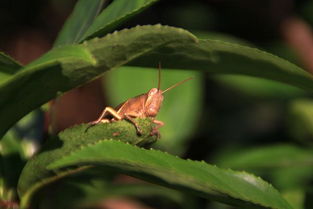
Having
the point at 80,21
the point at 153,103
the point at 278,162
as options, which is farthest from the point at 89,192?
the point at 278,162

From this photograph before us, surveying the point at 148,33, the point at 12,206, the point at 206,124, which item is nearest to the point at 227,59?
the point at 148,33

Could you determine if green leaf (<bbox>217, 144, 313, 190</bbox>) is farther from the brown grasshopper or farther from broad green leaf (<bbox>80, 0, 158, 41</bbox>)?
broad green leaf (<bbox>80, 0, 158, 41</bbox>)

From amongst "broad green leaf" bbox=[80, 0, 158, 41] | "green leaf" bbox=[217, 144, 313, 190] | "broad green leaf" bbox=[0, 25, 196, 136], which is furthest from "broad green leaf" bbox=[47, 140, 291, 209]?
"green leaf" bbox=[217, 144, 313, 190]

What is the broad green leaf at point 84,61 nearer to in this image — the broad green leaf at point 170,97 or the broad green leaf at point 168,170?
the broad green leaf at point 168,170

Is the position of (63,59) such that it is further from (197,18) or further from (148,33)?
(197,18)

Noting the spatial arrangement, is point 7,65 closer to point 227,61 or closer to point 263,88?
point 227,61

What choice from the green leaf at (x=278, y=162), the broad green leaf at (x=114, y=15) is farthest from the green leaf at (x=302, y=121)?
the broad green leaf at (x=114, y=15)

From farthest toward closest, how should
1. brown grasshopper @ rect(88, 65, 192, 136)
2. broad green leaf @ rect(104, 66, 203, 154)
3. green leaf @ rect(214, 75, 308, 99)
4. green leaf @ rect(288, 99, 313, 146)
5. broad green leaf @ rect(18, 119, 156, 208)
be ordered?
green leaf @ rect(214, 75, 308, 99) < broad green leaf @ rect(104, 66, 203, 154) < green leaf @ rect(288, 99, 313, 146) < brown grasshopper @ rect(88, 65, 192, 136) < broad green leaf @ rect(18, 119, 156, 208)
